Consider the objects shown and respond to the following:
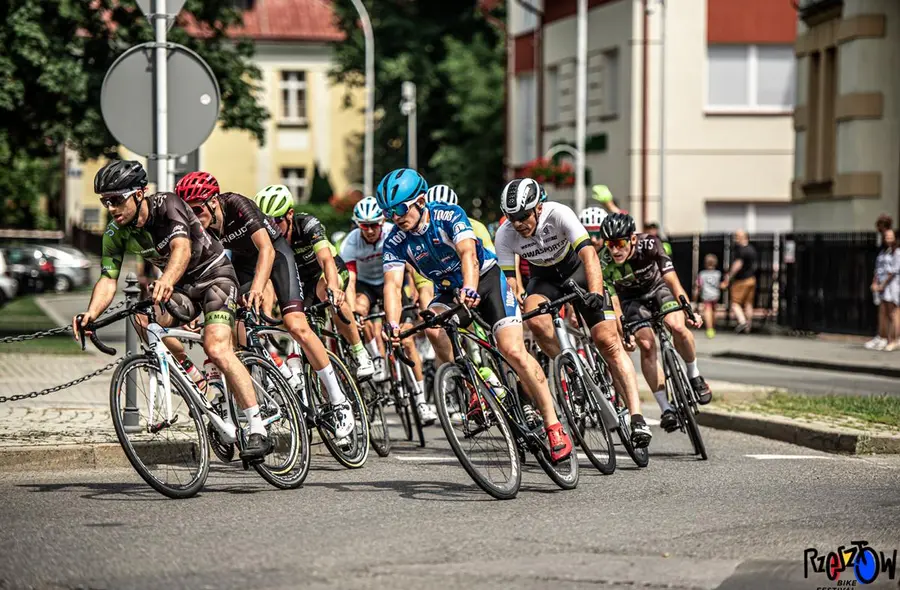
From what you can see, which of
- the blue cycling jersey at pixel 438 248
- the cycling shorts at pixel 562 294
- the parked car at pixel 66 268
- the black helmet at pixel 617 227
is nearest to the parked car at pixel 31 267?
the parked car at pixel 66 268

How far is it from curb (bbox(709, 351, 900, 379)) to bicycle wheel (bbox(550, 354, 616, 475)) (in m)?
11.1

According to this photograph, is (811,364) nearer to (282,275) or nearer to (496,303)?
(282,275)

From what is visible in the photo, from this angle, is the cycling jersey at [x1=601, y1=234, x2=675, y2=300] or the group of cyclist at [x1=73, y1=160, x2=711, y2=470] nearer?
the group of cyclist at [x1=73, y1=160, x2=711, y2=470]

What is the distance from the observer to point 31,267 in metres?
51.8

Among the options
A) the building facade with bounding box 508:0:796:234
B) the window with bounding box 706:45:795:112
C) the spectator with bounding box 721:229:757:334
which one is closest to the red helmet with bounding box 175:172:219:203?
the spectator with bounding box 721:229:757:334

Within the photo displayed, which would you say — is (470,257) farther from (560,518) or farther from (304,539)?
(304,539)

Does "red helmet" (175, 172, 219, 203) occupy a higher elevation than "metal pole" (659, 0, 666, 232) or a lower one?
lower

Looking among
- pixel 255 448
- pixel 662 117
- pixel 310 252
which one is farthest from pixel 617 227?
pixel 662 117

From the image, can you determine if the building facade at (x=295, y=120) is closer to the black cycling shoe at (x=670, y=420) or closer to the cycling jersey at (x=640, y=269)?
the cycling jersey at (x=640, y=269)

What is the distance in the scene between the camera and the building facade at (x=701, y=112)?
3778 centimetres

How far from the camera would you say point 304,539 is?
24.2ft

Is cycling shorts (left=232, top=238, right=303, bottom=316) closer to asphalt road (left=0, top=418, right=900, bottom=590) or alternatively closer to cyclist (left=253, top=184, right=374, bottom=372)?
cyclist (left=253, top=184, right=374, bottom=372)

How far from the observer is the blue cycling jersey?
373 inches

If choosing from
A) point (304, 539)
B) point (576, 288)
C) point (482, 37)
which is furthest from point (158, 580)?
point (482, 37)
